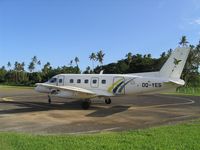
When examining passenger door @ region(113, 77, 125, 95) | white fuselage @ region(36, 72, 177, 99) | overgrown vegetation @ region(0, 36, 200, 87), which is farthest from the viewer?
overgrown vegetation @ region(0, 36, 200, 87)

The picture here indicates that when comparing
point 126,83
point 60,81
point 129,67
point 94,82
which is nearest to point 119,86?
point 126,83

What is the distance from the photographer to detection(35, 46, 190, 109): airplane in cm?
1994

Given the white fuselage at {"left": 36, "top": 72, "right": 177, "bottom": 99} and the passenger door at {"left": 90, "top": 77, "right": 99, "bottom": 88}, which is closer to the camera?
the white fuselage at {"left": 36, "top": 72, "right": 177, "bottom": 99}

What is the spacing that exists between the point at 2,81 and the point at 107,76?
12404 cm

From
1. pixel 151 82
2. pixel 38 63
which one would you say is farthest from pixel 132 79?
pixel 38 63

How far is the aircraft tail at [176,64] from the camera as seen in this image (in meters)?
20.0

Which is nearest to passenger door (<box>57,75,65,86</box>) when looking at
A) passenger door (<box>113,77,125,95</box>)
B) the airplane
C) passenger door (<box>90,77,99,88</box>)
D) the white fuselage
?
the white fuselage

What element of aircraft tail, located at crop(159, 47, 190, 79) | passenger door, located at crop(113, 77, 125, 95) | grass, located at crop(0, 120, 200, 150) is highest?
aircraft tail, located at crop(159, 47, 190, 79)

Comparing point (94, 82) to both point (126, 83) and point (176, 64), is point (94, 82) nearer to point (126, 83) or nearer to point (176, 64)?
point (126, 83)

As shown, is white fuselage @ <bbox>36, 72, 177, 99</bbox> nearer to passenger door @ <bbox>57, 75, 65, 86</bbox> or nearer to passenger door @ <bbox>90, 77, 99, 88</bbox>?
passenger door @ <bbox>90, 77, 99, 88</bbox>

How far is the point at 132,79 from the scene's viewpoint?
21.0 metres

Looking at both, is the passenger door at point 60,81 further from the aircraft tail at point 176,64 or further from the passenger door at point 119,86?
the aircraft tail at point 176,64

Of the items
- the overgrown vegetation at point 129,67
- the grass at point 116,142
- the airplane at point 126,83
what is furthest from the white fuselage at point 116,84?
the overgrown vegetation at point 129,67

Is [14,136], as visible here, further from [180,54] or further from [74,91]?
[180,54]
